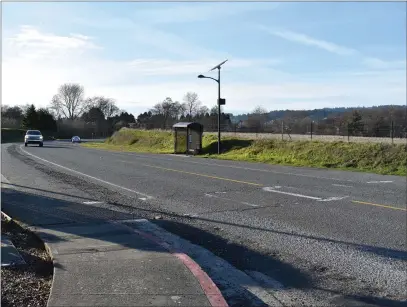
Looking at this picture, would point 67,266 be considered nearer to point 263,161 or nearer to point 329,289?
point 329,289

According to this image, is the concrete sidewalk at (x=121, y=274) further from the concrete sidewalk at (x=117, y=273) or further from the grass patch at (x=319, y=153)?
the grass patch at (x=319, y=153)

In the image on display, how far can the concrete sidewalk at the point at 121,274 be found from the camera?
4.68 metres

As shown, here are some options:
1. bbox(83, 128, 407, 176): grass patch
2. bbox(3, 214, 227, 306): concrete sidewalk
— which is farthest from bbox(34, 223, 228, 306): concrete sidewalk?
bbox(83, 128, 407, 176): grass patch

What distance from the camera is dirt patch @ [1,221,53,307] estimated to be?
4797 mm

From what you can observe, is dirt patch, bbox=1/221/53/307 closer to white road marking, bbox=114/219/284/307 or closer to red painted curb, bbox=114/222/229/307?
red painted curb, bbox=114/222/229/307

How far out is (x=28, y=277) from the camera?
18.0 feet

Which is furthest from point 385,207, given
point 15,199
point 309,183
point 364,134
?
point 364,134

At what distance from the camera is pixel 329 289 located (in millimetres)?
5449

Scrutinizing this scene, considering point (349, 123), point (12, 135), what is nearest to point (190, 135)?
point (349, 123)

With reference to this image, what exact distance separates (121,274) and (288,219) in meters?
4.73

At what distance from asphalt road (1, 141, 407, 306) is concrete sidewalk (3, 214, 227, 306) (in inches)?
40.8

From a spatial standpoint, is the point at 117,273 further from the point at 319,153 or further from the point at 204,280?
the point at 319,153

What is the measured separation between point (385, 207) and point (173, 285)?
7218mm

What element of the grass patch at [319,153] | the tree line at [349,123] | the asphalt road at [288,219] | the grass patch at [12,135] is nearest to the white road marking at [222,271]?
the asphalt road at [288,219]
